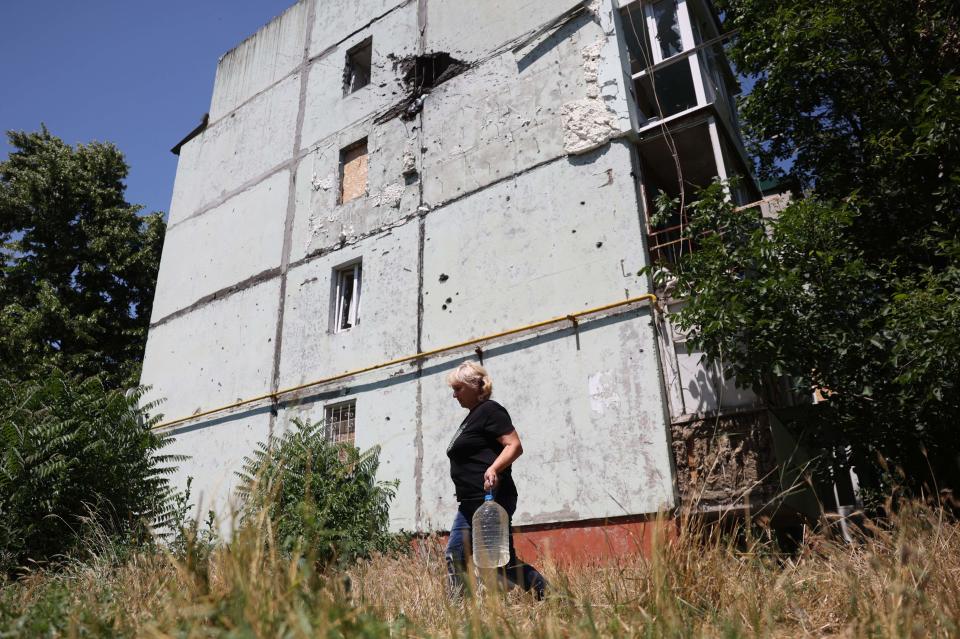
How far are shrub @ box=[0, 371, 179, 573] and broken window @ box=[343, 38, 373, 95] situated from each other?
24.6 ft

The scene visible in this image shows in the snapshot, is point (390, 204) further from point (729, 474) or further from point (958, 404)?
point (958, 404)

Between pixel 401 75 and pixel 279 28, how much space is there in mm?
4926

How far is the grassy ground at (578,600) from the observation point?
2.01 metres

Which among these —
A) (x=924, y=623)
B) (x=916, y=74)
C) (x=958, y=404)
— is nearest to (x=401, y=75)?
(x=916, y=74)

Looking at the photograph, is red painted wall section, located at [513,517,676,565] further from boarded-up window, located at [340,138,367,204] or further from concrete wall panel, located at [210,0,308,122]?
concrete wall panel, located at [210,0,308,122]

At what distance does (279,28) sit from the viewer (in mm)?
14727

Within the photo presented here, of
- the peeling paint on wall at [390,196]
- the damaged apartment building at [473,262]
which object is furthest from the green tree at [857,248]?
the peeling paint on wall at [390,196]

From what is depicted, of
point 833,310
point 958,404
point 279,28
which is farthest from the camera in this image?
point 279,28

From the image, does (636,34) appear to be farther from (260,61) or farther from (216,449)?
(216,449)

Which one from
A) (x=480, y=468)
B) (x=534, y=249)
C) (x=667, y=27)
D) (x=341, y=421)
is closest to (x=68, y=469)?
(x=341, y=421)

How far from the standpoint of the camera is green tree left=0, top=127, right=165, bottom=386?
15.7m

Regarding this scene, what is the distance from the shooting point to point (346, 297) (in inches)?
432

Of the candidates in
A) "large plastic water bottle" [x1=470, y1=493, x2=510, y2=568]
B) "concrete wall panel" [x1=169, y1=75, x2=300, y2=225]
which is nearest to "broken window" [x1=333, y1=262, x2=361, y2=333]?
"concrete wall panel" [x1=169, y1=75, x2=300, y2=225]

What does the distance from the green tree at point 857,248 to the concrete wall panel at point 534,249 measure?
1132 mm
